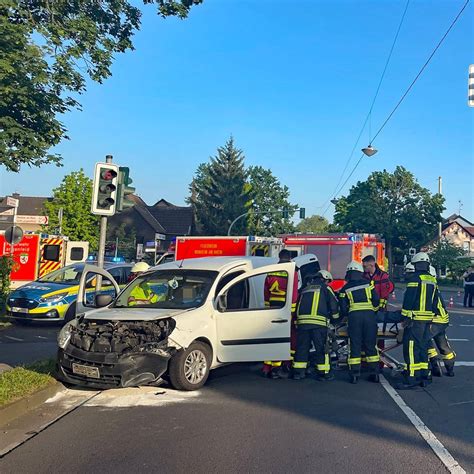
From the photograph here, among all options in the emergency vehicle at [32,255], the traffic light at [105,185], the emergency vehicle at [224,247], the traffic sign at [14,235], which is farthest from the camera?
the emergency vehicle at [32,255]

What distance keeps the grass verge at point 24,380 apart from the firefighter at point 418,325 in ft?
15.4

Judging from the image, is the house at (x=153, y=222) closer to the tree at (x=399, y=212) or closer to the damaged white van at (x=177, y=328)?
the tree at (x=399, y=212)

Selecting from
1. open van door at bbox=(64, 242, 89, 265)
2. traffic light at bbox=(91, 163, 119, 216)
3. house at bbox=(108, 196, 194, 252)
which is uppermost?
house at bbox=(108, 196, 194, 252)

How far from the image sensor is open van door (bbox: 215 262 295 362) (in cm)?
767

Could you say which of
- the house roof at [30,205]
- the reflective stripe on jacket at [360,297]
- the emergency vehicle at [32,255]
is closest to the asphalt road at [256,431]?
the reflective stripe on jacket at [360,297]

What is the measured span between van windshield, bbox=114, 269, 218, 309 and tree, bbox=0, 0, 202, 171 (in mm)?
3824

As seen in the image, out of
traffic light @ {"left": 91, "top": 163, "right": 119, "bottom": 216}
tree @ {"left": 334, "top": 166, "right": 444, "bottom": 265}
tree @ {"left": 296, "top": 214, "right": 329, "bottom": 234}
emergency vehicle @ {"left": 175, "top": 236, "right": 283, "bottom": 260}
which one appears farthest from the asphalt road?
tree @ {"left": 296, "top": 214, "right": 329, "bottom": 234}

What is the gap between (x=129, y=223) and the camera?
209ft

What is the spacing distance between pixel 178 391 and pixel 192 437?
1858mm

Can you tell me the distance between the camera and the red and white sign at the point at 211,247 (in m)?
15.4

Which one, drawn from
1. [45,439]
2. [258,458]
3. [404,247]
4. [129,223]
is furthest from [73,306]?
[404,247]

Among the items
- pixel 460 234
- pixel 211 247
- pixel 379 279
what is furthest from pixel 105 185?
pixel 460 234

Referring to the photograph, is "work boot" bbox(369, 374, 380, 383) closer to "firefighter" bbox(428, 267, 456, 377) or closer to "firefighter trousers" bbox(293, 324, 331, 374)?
"firefighter trousers" bbox(293, 324, 331, 374)

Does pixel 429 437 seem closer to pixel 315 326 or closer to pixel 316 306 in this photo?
pixel 315 326
